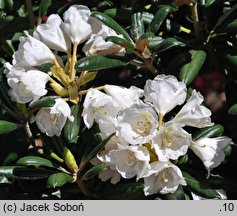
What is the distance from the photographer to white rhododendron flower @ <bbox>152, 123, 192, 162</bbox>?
1674mm

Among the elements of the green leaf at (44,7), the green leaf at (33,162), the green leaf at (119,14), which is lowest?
the green leaf at (33,162)

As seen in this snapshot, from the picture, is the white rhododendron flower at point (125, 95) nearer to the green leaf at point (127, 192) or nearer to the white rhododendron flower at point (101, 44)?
the white rhododendron flower at point (101, 44)

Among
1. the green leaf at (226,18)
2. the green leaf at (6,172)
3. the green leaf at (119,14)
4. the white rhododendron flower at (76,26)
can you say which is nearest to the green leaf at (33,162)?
the green leaf at (6,172)

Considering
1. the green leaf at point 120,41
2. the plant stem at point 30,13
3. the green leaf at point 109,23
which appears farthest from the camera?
the plant stem at point 30,13

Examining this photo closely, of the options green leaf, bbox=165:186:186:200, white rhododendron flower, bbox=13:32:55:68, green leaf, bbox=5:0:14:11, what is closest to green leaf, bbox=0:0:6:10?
green leaf, bbox=5:0:14:11

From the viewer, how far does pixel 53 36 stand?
6.42 ft

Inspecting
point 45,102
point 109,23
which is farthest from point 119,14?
point 45,102

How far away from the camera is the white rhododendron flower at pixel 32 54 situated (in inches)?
74.1

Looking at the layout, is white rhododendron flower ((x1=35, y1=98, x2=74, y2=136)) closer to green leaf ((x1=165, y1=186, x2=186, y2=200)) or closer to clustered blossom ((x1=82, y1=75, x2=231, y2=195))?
clustered blossom ((x1=82, y1=75, x2=231, y2=195))

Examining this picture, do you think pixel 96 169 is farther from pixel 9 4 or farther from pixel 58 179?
pixel 9 4

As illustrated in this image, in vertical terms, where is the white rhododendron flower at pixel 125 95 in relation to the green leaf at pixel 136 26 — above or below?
below

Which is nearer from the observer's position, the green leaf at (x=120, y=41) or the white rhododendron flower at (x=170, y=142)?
the white rhododendron flower at (x=170, y=142)

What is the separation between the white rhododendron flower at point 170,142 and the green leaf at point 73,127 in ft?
0.93

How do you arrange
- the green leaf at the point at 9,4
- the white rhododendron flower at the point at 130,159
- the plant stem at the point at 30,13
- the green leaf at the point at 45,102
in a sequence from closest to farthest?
1. the white rhododendron flower at the point at 130,159
2. the green leaf at the point at 45,102
3. the plant stem at the point at 30,13
4. the green leaf at the point at 9,4
